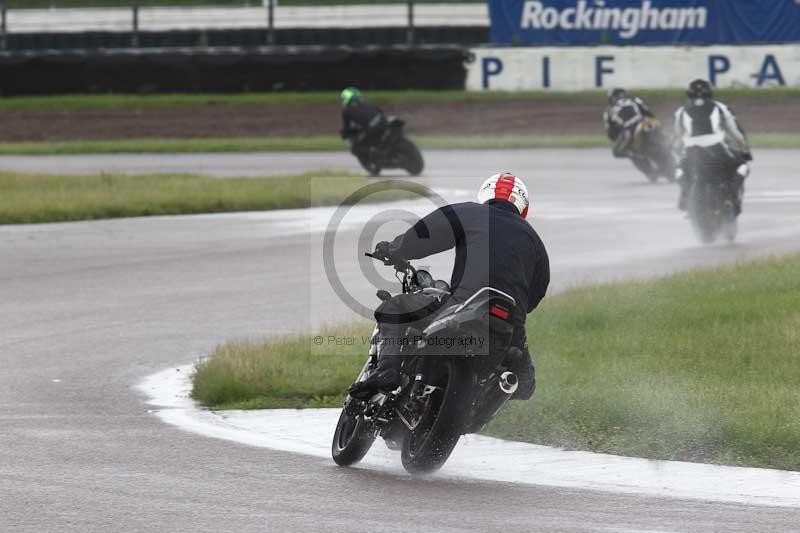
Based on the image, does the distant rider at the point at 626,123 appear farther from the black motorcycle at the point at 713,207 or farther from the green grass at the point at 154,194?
the black motorcycle at the point at 713,207

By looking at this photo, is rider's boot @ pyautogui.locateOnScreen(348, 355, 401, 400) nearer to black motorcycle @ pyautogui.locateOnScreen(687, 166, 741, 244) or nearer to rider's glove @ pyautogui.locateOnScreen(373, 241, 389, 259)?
rider's glove @ pyautogui.locateOnScreen(373, 241, 389, 259)

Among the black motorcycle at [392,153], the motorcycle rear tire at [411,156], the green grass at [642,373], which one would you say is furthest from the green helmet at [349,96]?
the green grass at [642,373]

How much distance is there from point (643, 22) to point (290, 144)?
851 cm

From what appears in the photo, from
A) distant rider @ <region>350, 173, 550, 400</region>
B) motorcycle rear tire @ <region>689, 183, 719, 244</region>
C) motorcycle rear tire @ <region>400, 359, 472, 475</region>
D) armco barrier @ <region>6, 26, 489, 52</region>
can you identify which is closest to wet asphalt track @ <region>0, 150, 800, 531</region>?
motorcycle rear tire @ <region>400, 359, 472, 475</region>

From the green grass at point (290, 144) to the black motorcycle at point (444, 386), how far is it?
2465cm

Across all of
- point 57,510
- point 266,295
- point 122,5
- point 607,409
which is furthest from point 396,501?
point 122,5

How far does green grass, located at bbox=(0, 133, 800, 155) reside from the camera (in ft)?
106

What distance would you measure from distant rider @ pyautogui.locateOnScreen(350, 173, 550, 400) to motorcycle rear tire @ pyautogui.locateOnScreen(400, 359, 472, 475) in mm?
240

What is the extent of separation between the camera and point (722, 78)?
35094 millimetres

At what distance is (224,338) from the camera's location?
12008mm

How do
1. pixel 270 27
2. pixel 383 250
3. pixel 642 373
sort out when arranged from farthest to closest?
pixel 270 27 → pixel 642 373 → pixel 383 250

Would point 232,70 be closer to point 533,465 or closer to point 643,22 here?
point 643,22

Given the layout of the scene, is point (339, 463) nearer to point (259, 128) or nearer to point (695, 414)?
point (695, 414)

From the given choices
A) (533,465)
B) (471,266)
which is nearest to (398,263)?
(471,266)
